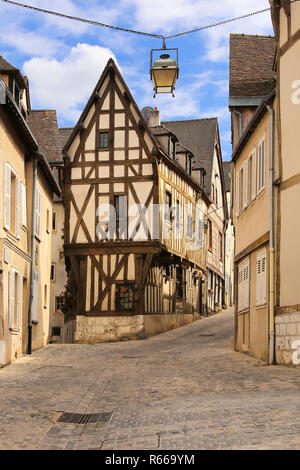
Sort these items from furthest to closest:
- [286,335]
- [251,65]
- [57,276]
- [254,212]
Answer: [57,276] < [251,65] < [254,212] < [286,335]

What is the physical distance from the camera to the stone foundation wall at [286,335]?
475 inches

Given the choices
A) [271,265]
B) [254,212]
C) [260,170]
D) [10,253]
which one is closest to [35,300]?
[10,253]

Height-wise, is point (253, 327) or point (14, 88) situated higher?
point (14, 88)

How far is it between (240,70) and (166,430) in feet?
40.3

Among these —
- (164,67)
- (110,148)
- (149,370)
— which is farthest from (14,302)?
(110,148)

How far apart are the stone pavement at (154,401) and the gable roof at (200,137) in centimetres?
1961

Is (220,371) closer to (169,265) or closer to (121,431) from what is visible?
(121,431)

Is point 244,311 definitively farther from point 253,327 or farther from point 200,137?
point 200,137

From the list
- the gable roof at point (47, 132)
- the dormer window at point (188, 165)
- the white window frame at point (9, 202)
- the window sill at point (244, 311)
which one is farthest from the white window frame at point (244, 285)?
the dormer window at point (188, 165)

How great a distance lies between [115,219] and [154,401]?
49.1 feet

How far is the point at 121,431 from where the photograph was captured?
7426 mm

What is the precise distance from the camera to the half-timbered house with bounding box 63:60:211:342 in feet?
77.3

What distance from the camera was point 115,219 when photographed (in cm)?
2392

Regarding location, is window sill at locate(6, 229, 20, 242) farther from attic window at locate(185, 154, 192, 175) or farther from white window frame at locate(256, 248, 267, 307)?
attic window at locate(185, 154, 192, 175)
